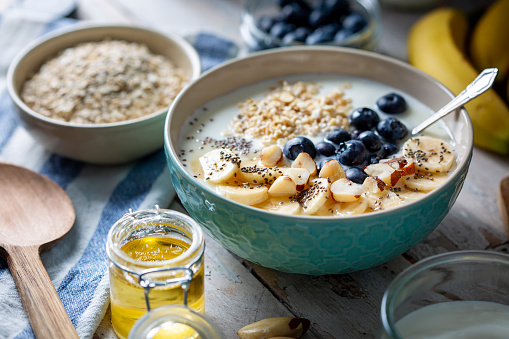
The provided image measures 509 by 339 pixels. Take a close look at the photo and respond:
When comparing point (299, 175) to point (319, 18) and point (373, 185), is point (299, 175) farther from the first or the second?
point (319, 18)

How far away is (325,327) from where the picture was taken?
0.90 m

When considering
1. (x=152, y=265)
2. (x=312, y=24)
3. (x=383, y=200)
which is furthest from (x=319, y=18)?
(x=152, y=265)

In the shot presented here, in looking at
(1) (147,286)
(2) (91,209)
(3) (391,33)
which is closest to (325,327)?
(1) (147,286)

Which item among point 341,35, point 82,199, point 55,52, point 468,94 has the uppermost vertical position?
point 468,94

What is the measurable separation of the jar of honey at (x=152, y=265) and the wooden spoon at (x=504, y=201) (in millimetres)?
640

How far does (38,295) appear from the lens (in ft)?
2.93

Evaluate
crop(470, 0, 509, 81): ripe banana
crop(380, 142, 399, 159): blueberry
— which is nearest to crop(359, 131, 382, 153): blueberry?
crop(380, 142, 399, 159): blueberry

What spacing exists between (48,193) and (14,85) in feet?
1.04

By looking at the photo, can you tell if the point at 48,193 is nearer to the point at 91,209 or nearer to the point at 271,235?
the point at 91,209

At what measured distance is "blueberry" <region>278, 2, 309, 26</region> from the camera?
5.27ft

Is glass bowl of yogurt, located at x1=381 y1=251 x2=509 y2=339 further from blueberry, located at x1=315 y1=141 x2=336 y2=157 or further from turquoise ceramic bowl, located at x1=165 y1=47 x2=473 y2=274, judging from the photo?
blueberry, located at x1=315 y1=141 x2=336 y2=157

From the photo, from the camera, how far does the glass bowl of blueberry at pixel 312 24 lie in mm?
1524

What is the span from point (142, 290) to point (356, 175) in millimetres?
407

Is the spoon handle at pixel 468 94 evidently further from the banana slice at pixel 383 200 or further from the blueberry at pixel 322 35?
the blueberry at pixel 322 35
